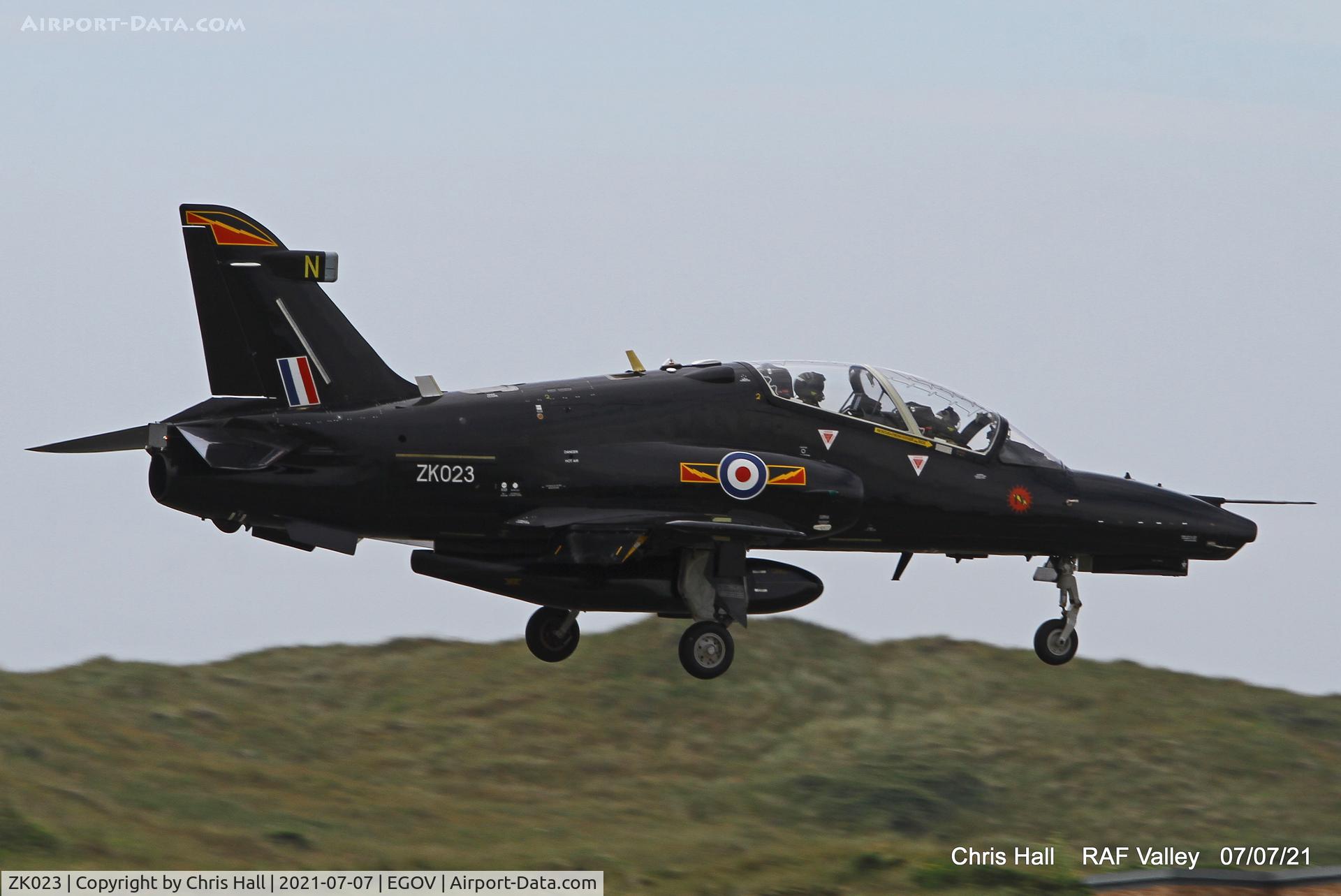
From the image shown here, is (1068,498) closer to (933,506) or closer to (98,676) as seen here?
(933,506)

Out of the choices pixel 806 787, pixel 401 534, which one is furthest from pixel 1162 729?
pixel 401 534

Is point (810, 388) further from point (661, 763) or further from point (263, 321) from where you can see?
point (661, 763)

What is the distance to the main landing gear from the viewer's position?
25.7m

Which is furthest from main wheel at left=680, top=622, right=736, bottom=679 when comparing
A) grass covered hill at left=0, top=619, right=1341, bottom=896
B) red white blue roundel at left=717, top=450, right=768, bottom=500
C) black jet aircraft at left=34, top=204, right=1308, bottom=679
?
grass covered hill at left=0, top=619, right=1341, bottom=896

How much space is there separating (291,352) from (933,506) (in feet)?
28.8

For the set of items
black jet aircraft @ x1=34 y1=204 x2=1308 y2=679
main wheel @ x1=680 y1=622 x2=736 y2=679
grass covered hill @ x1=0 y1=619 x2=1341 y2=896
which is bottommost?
grass covered hill @ x1=0 y1=619 x2=1341 y2=896

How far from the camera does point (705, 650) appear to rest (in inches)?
905

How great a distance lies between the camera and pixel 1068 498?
24.7 m

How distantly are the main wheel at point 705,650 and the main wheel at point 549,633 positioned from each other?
229cm

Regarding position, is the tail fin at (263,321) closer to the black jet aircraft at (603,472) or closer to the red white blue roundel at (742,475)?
the black jet aircraft at (603,472)

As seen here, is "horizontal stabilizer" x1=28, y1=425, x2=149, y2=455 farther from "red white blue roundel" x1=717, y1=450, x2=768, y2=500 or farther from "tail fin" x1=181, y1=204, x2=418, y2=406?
"red white blue roundel" x1=717, y1=450, x2=768, y2=500

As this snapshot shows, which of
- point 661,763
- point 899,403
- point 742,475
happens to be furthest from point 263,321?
point 661,763

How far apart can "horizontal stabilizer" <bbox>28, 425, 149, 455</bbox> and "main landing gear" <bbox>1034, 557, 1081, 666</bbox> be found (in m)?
12.7

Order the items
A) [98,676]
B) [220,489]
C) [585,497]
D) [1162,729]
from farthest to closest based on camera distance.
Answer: [1162,729]
[98,676]
[585,497]
[220,489]
